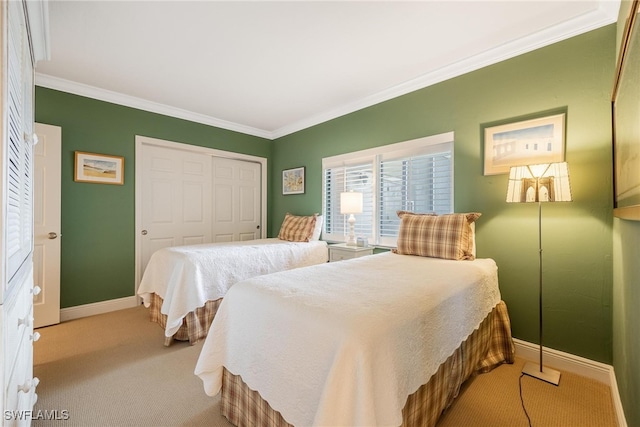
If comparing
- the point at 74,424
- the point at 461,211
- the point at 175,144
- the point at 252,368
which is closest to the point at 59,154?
the point at 175,144

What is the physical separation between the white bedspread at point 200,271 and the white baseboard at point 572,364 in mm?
2280

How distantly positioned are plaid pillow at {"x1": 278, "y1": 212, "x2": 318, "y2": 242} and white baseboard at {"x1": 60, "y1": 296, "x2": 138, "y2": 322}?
2.04 metres

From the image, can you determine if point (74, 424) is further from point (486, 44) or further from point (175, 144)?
point (486, 44)

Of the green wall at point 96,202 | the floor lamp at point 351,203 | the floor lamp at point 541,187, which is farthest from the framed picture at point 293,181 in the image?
the floor lamp at point 541,187

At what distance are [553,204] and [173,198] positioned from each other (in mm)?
4176

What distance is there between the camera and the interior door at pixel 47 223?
2.77 m

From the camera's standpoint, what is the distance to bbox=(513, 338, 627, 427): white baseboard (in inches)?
74.0

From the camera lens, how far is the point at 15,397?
1.03m

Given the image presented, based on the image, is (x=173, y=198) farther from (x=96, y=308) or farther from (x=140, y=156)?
(x=96, y=308)

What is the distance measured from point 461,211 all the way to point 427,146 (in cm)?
76

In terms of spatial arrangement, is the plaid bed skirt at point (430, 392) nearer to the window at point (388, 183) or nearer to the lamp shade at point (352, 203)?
the window at point (388, 183)

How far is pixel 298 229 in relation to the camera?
3.87 m

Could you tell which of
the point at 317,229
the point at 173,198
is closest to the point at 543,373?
the point at 317,229

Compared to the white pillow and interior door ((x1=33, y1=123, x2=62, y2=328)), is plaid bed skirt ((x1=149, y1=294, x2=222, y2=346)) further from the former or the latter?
the white pillow
